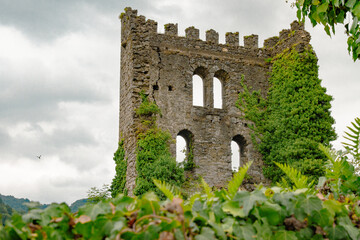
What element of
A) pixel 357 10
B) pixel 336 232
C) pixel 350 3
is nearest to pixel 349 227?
pixel 336 232

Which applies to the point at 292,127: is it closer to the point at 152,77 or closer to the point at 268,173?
the point at 268,173

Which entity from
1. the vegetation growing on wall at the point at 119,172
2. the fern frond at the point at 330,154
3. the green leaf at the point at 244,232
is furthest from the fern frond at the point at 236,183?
the vegetation growing on wall at the point at 119,172

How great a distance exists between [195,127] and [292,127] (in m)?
3.58

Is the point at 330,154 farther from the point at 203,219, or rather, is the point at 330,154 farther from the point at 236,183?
→ the point at 203,219

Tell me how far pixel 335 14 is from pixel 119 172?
1295 cm

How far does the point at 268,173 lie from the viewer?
19422 millimetres

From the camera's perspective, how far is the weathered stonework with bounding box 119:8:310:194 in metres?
18.5

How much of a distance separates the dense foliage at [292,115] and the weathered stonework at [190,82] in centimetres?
43

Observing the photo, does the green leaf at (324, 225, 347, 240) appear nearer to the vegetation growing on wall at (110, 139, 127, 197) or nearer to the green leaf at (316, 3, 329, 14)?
the green leaf at (316, 3, 329, 14)

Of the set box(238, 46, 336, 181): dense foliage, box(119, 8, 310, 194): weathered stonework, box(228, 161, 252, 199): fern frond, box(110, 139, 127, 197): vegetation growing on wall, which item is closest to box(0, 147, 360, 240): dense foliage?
box(228, 161, 252, 199): fern frond

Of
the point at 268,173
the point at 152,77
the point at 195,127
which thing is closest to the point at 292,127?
the point at 268,173

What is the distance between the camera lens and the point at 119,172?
19.2 meters

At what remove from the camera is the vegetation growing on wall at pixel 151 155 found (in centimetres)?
1700

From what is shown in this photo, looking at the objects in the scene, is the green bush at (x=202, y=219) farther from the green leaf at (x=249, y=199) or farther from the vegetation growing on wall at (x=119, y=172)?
the vegetation growing on wall at (x=119, y=172)
